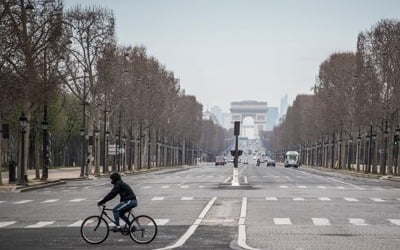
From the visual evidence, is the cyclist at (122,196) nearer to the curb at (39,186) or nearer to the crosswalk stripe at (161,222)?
the crosswalk stripe at (161,222)

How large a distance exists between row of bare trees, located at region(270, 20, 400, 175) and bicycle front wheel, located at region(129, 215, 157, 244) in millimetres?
61146

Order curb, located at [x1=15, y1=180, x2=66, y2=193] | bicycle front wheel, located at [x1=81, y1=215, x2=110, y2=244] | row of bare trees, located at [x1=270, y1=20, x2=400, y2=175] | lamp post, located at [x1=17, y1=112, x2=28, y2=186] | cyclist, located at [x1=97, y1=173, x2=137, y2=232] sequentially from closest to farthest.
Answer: cyclist, located at [x1=97, y1=173, x2=137, y2=232], bicycle front wheel, located at [x1=81, y1=215, x2=110, y2=244], curb, located at [x1=15, y1=180, x2=66, y2=193], lamp post, located at [x1=17, y1=112, x2=28, y2=186], row of bare trees, located at [x1=270, y1=20, x2=400, y2=175]

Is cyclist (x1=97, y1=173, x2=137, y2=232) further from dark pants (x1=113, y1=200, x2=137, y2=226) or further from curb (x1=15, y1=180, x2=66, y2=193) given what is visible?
curb (x1=15, y1=180, x2=66, y2=193)

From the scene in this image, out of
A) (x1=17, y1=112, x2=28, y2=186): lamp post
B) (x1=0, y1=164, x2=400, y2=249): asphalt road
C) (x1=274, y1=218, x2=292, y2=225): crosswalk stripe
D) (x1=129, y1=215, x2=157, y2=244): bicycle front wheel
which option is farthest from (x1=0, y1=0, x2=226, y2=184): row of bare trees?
(x1=129, y1=215, x2=157, y2=244): bicycle front wheel

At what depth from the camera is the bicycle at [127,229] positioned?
20062 millimetres

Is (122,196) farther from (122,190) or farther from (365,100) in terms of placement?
(365,100)

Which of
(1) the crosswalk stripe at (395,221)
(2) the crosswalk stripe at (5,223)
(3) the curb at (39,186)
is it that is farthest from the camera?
(3) the curb at (39,186)

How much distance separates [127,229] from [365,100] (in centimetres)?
6763

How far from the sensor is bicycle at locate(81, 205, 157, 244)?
20062mm

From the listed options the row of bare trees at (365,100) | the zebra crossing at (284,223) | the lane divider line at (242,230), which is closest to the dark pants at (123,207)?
the lane divider line at (242,230)

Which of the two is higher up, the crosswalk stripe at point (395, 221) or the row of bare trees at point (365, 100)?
the row of bare trees at point (365, 100)

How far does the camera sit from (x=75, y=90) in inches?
3474

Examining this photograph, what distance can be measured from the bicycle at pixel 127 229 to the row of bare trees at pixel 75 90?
28.2 metres

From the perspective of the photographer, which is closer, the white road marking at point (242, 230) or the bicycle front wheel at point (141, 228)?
the white road marking at point (242, 230)
